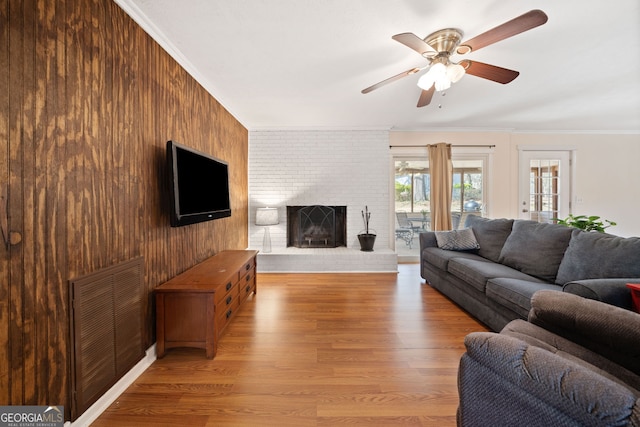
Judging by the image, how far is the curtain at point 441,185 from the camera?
4461mm

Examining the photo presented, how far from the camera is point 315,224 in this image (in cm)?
457

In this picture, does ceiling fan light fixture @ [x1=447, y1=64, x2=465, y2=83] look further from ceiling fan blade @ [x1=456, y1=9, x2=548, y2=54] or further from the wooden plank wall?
the wooden plank wall

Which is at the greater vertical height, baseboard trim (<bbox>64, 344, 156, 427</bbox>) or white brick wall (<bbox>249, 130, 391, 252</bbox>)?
white brick wall (<bbox>249, 130, 391, 252</bbox>)

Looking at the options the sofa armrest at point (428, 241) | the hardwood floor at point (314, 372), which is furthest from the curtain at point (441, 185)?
the hardwood floor at point (314, 372)

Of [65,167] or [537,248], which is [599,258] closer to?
[537,248]

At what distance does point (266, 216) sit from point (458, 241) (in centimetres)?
280

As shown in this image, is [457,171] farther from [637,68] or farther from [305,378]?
[305,378]

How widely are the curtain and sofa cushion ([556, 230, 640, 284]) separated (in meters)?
2.30

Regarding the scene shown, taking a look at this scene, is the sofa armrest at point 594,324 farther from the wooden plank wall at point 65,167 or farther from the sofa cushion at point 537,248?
the wooden plank wall at point 65,167

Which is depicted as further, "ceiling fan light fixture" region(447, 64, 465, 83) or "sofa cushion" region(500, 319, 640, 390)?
"ceiling fan light fixture" region(447, 64, 465, 83)

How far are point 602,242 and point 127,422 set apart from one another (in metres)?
3.38

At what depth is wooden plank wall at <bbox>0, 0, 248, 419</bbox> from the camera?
3.34 feet

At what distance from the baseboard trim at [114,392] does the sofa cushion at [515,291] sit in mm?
2732

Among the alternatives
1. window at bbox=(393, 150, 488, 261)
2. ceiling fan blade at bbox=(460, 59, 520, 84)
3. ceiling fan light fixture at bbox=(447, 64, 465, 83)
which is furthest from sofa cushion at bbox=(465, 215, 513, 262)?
ceiling fan light fixture at bbox=(447, 64, 465, 83)
